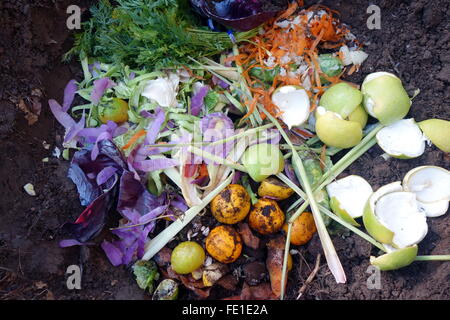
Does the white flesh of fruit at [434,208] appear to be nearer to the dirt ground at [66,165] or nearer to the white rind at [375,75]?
the dirt ground at [66,165]

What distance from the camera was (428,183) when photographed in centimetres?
184

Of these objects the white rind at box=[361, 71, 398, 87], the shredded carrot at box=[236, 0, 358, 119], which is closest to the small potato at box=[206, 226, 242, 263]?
the shredded carrot at box=[236, 0, 358, 119]

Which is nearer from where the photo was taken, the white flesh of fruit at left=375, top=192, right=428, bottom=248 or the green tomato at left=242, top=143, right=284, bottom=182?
the white flesh of fruit at left=375, top=192, right=428, bottom=248

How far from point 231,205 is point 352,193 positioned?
1.96ft

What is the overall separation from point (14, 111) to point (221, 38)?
3.67 feet

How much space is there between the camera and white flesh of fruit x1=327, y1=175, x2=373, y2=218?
186 centimetres

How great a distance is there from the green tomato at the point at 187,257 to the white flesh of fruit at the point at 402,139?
1036 millimetres

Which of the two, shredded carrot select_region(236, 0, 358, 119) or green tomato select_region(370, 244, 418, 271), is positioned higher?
shredded carrot select_region(236, 0, 358, 119)

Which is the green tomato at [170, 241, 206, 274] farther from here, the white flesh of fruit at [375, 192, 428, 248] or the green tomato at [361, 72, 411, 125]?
the green tomato at [361, 72, 411, 125]

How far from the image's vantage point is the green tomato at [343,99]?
184cm

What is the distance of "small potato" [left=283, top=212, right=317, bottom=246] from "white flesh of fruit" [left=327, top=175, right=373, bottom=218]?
0.16m

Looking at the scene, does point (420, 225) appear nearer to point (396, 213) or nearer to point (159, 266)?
point (396, 213)

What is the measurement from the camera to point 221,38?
2.04 meters
